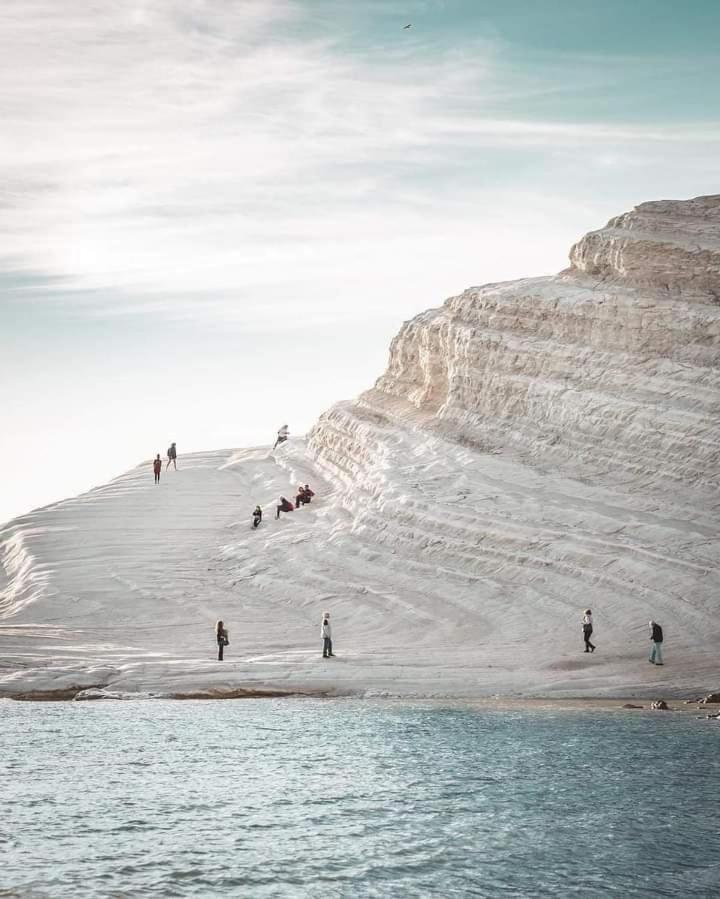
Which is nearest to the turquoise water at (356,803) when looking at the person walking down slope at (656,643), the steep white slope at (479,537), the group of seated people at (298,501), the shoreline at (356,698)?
the shoreline at (356,698)

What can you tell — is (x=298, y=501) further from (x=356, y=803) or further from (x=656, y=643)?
(x=356, y=803)

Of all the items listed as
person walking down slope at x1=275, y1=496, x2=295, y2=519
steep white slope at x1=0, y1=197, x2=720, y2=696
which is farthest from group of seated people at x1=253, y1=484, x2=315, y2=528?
steep white slope at x1=0, y1=197, x2=720, y2=696

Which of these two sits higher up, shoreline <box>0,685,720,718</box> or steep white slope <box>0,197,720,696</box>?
steep white slope <box>0,197,720,696</box>

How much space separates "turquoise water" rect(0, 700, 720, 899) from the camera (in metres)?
18.1

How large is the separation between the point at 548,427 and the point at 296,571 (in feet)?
38.2

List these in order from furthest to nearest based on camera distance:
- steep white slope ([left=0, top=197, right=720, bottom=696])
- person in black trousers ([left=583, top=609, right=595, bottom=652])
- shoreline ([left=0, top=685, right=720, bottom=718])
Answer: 1. steep white slope ([left=0, top=197, right=720, bottom=696])
2. person in black trousers ([left=583, top=609, right=595, bottom=652])
3. shoreline ([left=0, top=685, right=720, bottom=718])

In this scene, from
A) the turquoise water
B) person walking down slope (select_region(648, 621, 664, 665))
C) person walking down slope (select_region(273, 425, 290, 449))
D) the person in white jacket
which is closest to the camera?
the turquoise water

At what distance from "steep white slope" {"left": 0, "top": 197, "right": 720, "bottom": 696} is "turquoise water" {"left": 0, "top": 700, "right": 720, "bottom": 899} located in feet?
15.0

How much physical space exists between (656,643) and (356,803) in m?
15.4

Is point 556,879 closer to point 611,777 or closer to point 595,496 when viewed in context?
point 611,777

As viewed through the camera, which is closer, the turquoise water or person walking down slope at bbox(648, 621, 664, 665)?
the turquoise water

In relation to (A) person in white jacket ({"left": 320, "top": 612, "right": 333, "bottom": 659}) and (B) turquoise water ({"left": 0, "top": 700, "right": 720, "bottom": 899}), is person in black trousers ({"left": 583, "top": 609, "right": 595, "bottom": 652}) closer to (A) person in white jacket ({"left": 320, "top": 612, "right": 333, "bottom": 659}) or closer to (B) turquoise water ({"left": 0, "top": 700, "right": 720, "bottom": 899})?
(B) turquoise water ({"left": 0, "top": 700, "right": 720, "bottom": 899})

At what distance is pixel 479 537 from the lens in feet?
148

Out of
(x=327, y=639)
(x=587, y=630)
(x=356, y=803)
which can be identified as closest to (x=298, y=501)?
(x=327, y=639)
